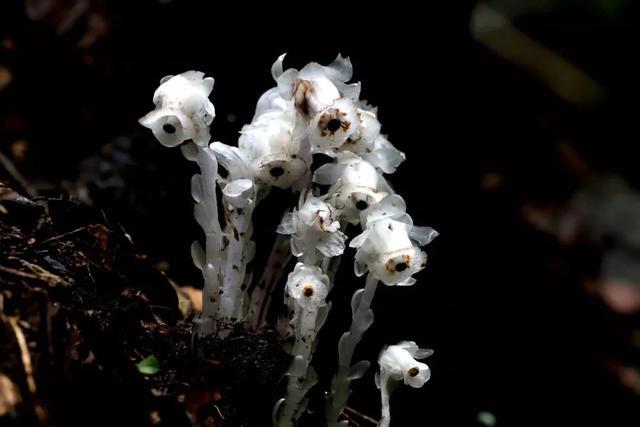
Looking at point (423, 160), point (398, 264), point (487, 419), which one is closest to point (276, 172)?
point (398, 264)

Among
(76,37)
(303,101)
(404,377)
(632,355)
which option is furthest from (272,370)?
(632,355)

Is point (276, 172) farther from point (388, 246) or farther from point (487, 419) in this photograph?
point (487, 419)

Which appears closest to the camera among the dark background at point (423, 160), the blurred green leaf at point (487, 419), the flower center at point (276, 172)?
the flower center at point (276, 172)

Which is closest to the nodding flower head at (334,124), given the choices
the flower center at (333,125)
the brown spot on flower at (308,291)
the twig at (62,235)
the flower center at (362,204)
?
the flower center at (333,125)

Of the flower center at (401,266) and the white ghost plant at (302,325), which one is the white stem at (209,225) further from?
the flower center at (401,266)

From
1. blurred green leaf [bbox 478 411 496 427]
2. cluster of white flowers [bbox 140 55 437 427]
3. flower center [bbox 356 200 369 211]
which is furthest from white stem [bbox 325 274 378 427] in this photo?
blurred green leaf [bbox 478 411 496 427]

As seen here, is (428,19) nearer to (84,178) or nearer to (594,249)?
(84,178)

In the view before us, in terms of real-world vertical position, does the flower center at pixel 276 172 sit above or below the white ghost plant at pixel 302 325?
above
